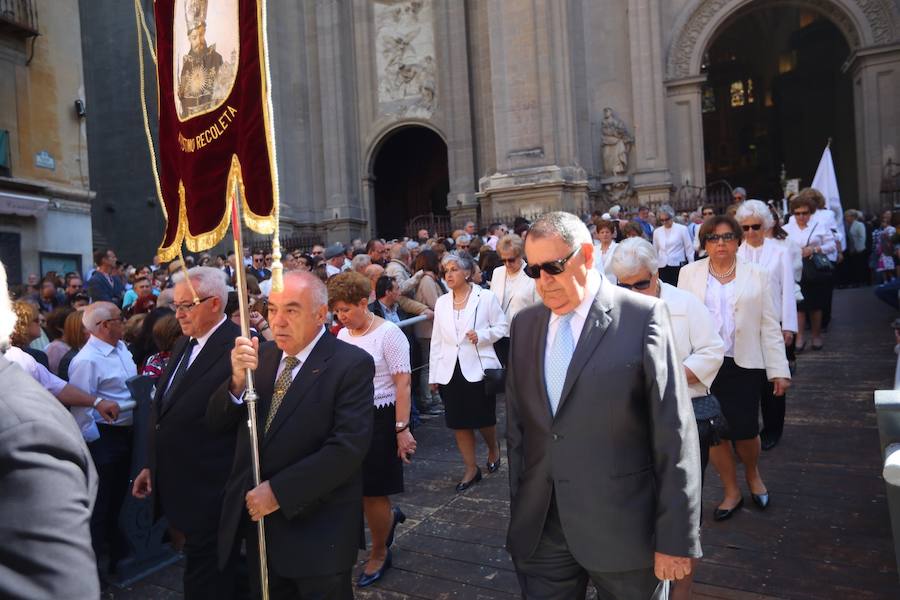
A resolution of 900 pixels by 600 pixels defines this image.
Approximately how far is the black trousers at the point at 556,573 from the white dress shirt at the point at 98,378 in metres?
3.14

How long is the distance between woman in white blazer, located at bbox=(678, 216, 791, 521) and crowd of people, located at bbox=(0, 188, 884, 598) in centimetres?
1

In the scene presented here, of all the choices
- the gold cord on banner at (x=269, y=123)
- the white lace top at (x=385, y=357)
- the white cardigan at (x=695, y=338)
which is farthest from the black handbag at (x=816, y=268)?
the gold cord on banner at (x=269, y=123)

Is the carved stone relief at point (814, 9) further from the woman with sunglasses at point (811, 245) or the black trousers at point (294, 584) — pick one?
the black trousers at point (294, 584)

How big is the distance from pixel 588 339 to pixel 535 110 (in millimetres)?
18243

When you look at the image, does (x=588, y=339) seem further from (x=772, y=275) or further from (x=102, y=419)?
(x=772, y=275)

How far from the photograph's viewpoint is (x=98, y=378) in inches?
184

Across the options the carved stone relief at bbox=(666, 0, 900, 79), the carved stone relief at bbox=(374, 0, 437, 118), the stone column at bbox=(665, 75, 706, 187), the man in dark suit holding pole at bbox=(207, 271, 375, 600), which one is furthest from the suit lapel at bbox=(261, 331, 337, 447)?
the carved stone relief at bbox=(374, 0, 437, 118)

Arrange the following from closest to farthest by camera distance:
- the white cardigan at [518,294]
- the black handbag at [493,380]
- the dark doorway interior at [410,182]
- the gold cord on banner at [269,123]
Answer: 1. the gold cord on banner at [269,123]
2. the black handbag at [493,380]
3. the white cardigan at [518,294]
4. the dark doorway interior at [410,182]

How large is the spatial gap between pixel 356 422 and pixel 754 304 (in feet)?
9.67

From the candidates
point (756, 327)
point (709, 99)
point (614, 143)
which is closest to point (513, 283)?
point (756, 327)

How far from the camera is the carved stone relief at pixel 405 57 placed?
23.8m

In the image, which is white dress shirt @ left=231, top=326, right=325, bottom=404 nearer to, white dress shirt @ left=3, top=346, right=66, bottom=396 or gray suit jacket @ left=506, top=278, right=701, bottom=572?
gray suit jacket @ left=506, top=278, right=701, bottom=572

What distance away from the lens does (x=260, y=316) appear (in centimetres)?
620

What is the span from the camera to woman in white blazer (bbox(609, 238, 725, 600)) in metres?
3.59
